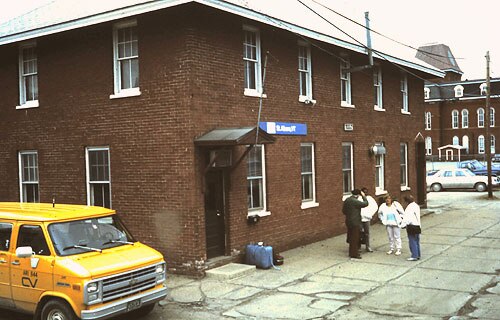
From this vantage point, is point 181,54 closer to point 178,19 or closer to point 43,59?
point 178,19

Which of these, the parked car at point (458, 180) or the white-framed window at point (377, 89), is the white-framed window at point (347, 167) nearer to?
the white-framed window at point (377, 89)

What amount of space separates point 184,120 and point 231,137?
4.20 feet

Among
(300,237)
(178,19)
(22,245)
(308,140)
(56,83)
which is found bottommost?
(300,237)

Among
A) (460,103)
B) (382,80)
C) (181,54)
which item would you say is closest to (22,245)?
(181,54)

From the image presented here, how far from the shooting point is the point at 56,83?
1470 centimetres

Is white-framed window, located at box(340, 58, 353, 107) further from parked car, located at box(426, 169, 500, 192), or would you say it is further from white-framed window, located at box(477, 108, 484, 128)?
white-framed window, located at box(477, 108, 484, 128)

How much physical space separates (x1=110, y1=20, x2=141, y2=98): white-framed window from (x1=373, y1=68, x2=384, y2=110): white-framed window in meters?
10.6

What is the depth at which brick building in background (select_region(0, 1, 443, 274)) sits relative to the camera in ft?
40.7

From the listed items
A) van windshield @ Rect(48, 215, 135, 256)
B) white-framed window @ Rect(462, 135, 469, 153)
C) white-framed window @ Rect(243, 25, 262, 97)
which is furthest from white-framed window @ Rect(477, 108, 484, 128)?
van windshield @ Rect(48, 215, 135, 256)

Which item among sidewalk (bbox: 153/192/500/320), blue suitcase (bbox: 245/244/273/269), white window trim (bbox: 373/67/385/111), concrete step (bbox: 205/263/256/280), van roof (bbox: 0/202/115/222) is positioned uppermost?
white window trim (bbox: 373/67/385/111)

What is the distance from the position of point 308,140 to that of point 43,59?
7.89m

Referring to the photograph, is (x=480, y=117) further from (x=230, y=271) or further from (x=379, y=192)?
(x=230, y=271)

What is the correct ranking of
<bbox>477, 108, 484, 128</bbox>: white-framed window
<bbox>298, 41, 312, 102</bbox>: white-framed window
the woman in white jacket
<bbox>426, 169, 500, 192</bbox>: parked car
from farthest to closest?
<bbox>477, 108, 484, 128</bbox>: white-framed window, <bbox>426, 169, 500, 192</bbox>: parked car, <bbox>298, 41, 312, 102</bbox>: white-framed window, the woman in white jacket

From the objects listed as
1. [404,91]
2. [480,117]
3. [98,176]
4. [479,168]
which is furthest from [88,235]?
[480,117]
